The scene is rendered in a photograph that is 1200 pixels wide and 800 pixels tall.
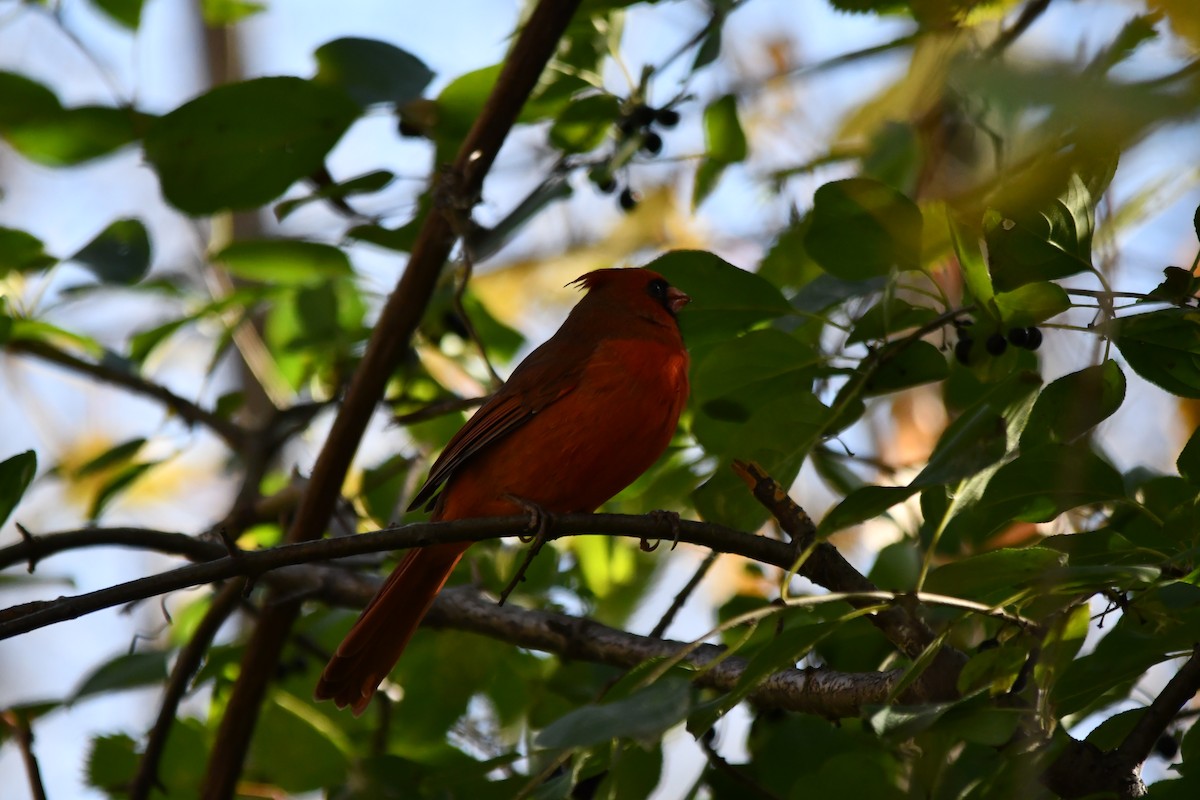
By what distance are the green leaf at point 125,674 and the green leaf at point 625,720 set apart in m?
1.86

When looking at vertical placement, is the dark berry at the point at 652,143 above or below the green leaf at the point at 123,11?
below

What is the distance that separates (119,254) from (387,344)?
68 cm

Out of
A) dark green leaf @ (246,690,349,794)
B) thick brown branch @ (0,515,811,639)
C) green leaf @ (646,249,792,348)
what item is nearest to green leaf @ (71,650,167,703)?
dark green leaf @ (246,690,349,794)

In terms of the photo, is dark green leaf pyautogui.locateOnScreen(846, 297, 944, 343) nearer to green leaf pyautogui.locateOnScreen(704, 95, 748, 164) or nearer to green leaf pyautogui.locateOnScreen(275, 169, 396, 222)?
green leaf pyautogui.locateOnScreen(704, 95, 748, 164)

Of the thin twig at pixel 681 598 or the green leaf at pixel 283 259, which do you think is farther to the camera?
the green leaf at pixel 283 259

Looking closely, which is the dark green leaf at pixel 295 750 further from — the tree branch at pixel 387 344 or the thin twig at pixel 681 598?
the thin twig at pixel 681 598

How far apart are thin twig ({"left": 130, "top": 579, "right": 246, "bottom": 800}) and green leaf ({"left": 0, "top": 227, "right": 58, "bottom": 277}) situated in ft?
3.06

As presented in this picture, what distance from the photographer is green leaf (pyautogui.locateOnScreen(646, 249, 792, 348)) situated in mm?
2461

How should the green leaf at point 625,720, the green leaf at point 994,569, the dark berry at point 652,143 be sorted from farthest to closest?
1. the dark berry at point 652,143
2. the green leaf at point 994,569
3. the green leaf at point 625,720

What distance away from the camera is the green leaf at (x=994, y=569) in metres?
1.65

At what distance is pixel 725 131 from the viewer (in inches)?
125

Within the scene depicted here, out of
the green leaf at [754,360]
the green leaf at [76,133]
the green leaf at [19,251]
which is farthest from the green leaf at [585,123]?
the green leaf at [19,251]

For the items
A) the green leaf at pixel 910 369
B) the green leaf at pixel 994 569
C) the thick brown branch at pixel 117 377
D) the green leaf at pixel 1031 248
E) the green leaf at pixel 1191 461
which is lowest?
the green leaf at pixel 994 569

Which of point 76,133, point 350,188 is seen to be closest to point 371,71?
point 350,188
